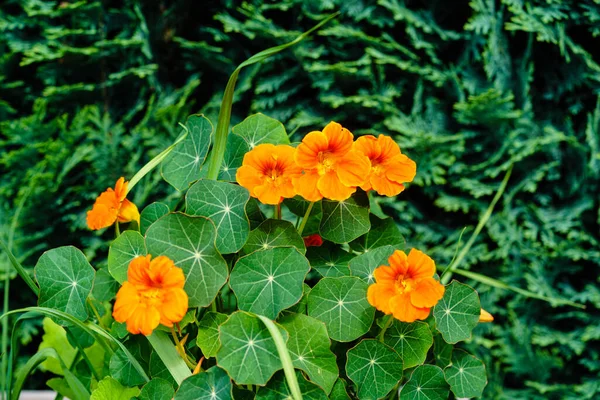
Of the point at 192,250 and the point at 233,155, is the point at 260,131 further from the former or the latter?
the point at 192,250

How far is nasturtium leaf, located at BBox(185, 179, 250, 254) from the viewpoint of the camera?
3.10ft

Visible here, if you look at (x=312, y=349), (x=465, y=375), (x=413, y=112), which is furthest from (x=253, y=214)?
(x=413, y=112)

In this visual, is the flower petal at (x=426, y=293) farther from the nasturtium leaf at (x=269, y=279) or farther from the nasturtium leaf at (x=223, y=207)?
the nasturtium leaf at (x=223, y=207)

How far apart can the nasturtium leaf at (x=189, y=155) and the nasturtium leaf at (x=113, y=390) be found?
15.3 inches

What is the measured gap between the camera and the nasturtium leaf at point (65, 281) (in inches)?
39.2

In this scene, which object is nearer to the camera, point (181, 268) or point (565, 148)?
point (181, 268)

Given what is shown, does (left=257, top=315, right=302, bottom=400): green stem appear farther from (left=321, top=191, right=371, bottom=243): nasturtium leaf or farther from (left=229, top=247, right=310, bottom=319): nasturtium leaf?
(left=321, top=191, right=371, bottom=243): nasturtium leaf

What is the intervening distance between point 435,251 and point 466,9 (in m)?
1.07

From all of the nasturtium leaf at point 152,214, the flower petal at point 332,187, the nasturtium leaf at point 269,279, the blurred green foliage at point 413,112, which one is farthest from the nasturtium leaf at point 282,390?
the blurred green foliage at point 413,112

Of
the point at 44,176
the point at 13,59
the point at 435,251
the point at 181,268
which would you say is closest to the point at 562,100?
the point at 435,251

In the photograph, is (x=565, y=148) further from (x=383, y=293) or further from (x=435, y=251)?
(x=383, y=293)

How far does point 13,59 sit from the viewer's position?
2506mm

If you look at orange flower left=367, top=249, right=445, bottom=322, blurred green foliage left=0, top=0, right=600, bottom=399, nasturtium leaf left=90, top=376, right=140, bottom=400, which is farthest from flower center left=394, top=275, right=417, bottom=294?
blurred green foliage left=0, top=0, right=600, bottom=399

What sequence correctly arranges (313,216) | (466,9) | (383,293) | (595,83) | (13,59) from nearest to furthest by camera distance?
(383,293) → (313,216) → (595,83) → (466,9) → (13,59)
